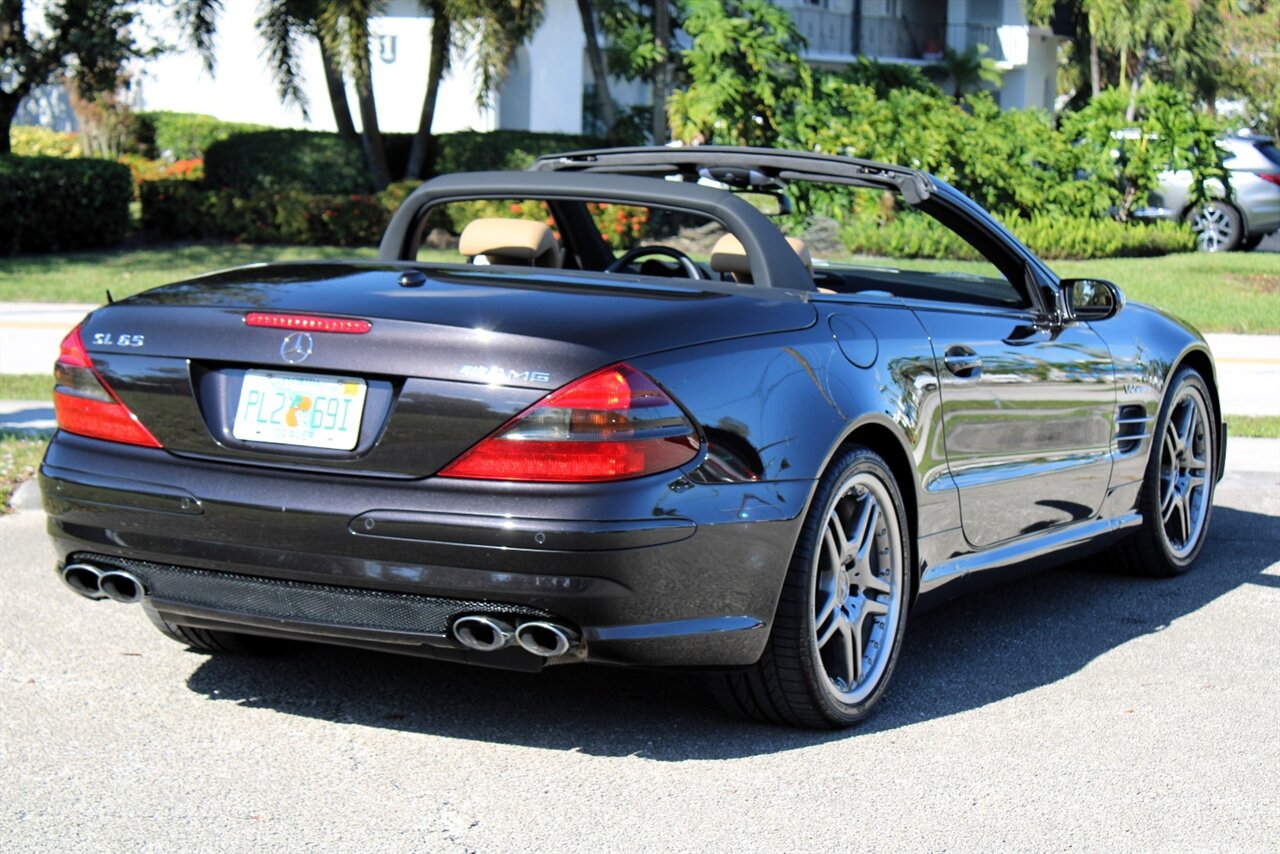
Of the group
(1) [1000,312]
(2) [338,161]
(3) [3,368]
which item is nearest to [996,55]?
(2) [338,161]

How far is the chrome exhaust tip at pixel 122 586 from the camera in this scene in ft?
14.3

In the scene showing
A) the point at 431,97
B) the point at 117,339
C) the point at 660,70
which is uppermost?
the point at 660,70

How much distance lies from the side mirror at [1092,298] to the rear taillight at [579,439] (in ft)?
8.05

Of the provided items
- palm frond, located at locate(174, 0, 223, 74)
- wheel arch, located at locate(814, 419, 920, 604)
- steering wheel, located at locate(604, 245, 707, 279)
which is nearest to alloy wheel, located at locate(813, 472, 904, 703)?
wheel arch, located at locate(814, 419, 920, 604)

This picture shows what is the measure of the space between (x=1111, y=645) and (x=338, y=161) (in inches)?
821

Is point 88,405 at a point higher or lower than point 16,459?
higher

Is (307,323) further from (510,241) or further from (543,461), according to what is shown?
(510,241)

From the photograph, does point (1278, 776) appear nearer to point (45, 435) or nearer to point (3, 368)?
point (45, 435)

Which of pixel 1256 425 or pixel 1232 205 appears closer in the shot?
pixel 1256 425

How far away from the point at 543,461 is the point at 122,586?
1.18 meters

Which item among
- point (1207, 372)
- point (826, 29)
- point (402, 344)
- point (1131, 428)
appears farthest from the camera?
point (826, 29)

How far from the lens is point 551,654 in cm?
406

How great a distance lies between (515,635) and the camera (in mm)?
4039

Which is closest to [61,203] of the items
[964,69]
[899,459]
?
[899,459]
